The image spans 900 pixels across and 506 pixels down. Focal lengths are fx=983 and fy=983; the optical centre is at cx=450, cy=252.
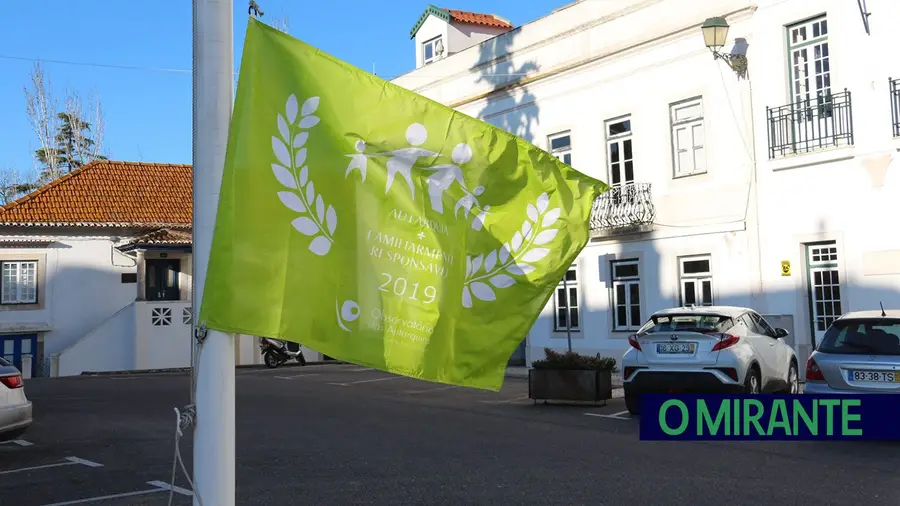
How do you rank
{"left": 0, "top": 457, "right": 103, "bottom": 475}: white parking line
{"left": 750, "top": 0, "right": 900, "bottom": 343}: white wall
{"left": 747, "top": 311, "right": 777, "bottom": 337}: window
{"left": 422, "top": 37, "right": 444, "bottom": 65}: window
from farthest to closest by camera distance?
1. {"left": 422, "top": 37, "right": 444, "bottom": 65}: window
2. {"left": 750, "top": 0, "right": 900, "bottom": 343}: white wall
3. {"left": 747, "top": 311, "right": 777, "bottom": 337}: window
4. {"left": 0, "top": 457, "right": 103, "bottom": 475}: white parking line

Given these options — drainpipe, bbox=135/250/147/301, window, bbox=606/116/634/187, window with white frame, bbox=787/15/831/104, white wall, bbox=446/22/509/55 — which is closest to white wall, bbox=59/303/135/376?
drainpipe, bbox=135/250/147/301

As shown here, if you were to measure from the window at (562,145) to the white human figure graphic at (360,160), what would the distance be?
2417 centimetres

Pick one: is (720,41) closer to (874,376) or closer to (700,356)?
(700,356)

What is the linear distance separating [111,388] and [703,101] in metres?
15.6

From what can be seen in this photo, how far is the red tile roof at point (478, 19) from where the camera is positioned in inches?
1411

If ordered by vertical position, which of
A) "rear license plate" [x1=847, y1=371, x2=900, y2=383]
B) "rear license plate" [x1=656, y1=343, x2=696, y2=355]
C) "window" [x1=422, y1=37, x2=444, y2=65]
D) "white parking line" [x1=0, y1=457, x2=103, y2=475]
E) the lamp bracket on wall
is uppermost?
"window" [x1=422, y1=37, x2=444, y2=65]

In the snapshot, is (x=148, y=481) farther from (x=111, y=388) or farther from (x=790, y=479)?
(x=111, y=388)

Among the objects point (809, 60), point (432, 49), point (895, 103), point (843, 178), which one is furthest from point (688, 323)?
point (432, 49)

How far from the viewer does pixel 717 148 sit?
22.9 meters

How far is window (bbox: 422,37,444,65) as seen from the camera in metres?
36.1

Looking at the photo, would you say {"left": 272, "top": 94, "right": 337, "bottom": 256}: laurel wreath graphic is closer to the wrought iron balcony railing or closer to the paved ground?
the paved ground

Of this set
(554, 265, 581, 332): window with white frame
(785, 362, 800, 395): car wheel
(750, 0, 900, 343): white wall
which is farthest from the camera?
(554, 265, 581, 332): window with white frame

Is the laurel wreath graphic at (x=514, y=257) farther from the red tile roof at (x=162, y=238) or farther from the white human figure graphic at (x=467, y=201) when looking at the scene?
the red tile roof at (x=162, y=238)

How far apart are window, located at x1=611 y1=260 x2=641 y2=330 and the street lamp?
5.81 metres
